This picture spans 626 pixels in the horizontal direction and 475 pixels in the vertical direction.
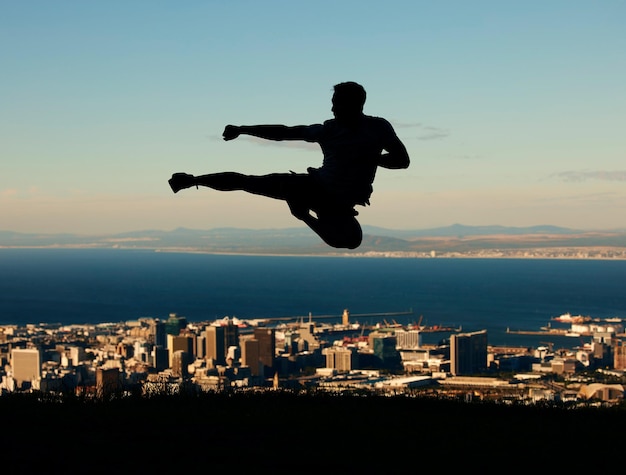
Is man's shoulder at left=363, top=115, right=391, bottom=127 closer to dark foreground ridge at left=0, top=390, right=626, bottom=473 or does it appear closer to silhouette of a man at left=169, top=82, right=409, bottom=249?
silhouette of a man at left=169, top=82, right=409, bottom=249

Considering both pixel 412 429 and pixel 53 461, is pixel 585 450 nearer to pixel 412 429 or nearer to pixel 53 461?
pixel 412 429

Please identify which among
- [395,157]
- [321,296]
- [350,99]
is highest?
[350,99]

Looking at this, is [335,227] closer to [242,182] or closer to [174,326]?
[242,182]

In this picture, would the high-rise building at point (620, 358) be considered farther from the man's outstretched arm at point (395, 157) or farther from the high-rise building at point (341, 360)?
the man's outstretched arm at point (395, 157)

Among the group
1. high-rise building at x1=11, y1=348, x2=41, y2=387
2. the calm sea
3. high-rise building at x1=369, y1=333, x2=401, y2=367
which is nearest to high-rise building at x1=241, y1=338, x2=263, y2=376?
high-rise building at x1=369, y1=333, x2=401, y2=367

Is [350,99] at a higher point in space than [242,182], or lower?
higher

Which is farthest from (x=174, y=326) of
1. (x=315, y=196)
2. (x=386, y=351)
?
(x=315, y=196)

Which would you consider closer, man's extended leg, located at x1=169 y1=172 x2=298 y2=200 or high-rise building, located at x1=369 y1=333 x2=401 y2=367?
man's extended leg, located at x1=169 y1=172 x2=298 y2=200
